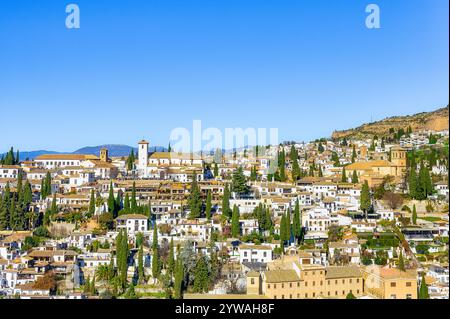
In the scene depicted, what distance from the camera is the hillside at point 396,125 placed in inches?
850

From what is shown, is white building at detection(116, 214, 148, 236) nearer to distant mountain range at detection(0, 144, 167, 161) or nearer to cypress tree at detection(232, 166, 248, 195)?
cypress tree at detection(232, 166, 248, 195)

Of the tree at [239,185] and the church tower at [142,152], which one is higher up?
the church tower at [142,152]

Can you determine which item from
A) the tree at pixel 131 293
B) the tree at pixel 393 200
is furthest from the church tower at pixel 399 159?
the tree at pixel 131 293

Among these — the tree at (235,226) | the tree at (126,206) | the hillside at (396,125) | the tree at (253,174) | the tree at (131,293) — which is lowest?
the tree at (131,293)

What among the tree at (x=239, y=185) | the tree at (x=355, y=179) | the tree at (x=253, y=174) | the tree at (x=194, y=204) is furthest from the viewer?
the tree at (x=253, y=174)

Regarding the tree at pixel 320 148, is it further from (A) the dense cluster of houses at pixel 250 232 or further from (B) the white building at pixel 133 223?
(B) the white building at pixel 133 223

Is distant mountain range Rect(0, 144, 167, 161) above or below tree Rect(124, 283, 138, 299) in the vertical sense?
above

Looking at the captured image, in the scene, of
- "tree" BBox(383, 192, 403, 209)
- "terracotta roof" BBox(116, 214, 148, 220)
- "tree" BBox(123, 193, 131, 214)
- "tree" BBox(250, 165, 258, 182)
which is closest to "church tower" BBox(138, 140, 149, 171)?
"tree" BBox(250, 165, 258, 182)

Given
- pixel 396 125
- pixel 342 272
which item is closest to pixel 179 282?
pixel 342 272

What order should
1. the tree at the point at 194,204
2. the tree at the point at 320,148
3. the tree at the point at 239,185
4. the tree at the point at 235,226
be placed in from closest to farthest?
the tree at the point at 235,226 < the tree at the point at 194,204 < the tree at the point at 239,185 < the tree at the point at 320,148

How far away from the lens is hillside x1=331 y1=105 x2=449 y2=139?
21.6 meters

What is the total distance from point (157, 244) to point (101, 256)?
93 cm
